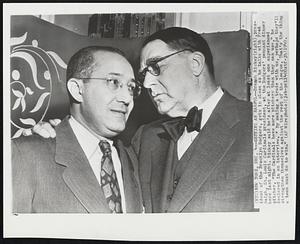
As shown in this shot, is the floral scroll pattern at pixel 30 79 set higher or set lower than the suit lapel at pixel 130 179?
higher

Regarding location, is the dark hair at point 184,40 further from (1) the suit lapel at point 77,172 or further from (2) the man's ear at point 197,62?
(1) the suit lapel at point 77,172

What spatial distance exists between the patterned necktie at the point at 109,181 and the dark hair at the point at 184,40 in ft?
0.53

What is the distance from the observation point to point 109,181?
60 centimetres

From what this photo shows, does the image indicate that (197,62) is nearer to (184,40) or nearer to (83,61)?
(184,40)

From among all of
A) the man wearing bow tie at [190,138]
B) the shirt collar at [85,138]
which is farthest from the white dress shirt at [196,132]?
the shirt collar at [85,138]

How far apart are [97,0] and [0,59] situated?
168 mm

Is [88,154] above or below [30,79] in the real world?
below

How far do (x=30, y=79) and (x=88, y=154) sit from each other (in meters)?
0.14

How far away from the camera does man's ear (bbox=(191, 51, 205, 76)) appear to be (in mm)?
598

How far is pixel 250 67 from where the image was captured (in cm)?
61

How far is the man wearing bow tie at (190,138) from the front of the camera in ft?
1.95

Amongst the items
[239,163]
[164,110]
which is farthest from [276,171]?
[164,110]

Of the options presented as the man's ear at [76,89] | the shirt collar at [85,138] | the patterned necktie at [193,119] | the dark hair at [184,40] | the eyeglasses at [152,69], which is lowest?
the shirt collar at [85,138]

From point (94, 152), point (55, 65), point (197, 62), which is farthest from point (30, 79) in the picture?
point (197, 62)
